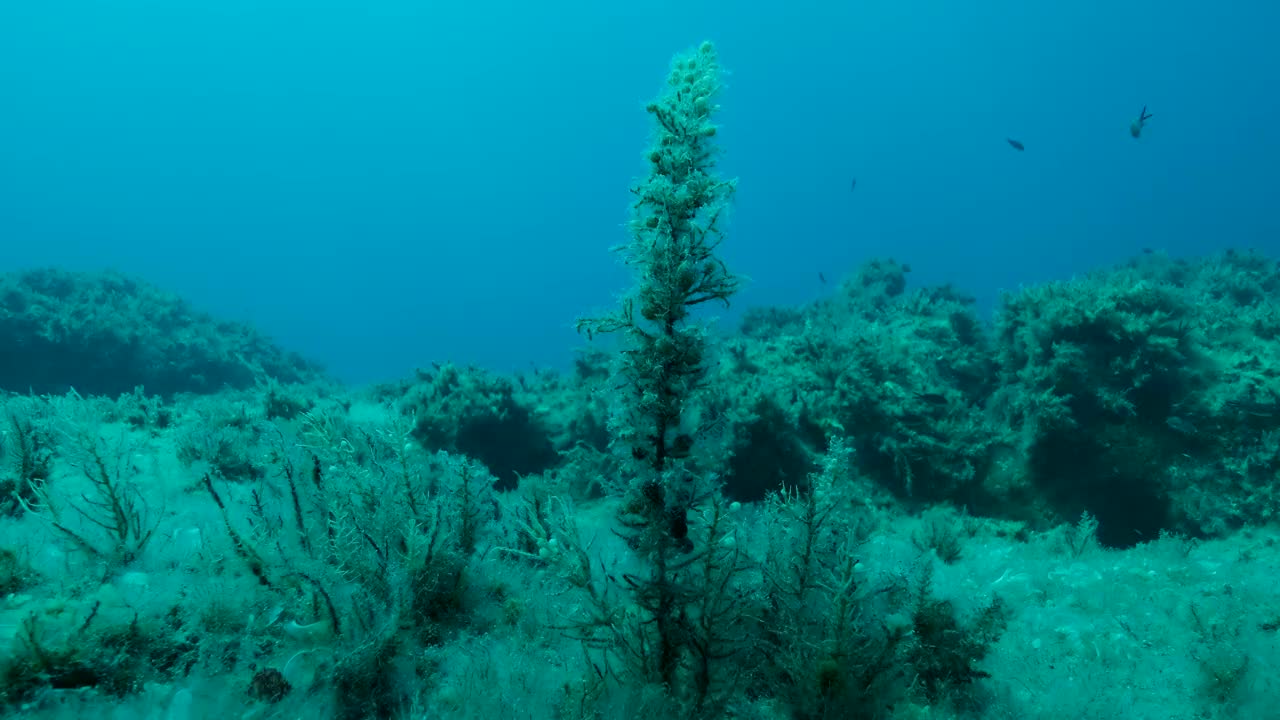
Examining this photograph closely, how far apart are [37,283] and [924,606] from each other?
2329 centimetres

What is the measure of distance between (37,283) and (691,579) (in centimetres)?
2240

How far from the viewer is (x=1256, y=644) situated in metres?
3.94

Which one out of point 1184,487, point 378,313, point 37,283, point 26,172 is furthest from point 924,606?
point 26,172

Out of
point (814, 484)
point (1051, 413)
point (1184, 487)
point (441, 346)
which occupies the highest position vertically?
point (441, 346)

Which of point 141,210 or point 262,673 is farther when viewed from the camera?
point 141,210

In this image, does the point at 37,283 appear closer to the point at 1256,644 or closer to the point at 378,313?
the point at 1256,644

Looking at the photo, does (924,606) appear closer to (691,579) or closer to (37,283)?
(691,579)

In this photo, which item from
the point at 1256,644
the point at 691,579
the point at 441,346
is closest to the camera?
the point at 691,579

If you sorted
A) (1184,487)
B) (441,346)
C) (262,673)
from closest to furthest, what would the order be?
(262,673) → (1184,487) → (441,346)

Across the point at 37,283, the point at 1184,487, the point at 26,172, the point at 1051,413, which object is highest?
the point at 26,172

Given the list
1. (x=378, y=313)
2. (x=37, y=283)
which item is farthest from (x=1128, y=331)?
(x=378, y=313)

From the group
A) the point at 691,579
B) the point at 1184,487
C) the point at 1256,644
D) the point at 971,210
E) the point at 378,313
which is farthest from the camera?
the point at 971,210

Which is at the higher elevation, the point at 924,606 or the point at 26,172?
the point at 26,172

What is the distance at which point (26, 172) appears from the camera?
7574 inches
